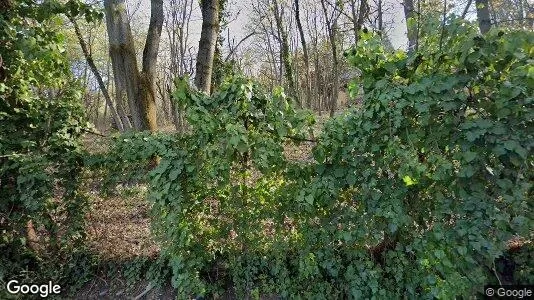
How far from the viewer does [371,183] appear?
260cm

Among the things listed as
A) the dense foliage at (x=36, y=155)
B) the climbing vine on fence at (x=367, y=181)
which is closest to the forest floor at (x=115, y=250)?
the dense foliage at (x=36, y=155)

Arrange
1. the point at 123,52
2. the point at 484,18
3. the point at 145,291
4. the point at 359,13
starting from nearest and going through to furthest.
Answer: the point at 145,291
the point at 123,52
the point at 484,18
the point at 359,13

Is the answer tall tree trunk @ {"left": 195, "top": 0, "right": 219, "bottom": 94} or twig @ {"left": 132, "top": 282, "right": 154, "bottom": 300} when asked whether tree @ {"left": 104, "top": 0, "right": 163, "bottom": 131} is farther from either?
twig @ {"left": 132, "top": 282, "right": 154, "bottom": 300}

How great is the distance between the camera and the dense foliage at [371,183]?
2266mm

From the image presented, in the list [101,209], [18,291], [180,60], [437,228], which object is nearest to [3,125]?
[101,209]

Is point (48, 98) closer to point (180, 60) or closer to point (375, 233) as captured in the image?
point (375, 233)

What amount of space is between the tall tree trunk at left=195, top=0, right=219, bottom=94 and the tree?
2.23 ft

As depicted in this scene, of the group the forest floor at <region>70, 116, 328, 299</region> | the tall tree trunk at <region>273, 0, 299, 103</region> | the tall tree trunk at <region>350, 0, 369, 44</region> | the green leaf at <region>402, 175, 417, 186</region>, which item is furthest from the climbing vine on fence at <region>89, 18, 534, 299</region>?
the tall tree trunk at <region>273, 0, 299, 103</region>

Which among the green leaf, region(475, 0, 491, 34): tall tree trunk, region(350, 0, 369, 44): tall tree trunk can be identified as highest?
region(350, 0, 369, 44): tall tree trunk

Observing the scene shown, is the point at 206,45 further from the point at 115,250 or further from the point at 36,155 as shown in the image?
the point at 115,250

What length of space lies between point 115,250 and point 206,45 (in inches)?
117

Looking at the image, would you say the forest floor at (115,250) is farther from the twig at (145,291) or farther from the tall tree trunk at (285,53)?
the tall tree trunk at (285,53)

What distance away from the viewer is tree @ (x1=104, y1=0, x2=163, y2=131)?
14.1ft

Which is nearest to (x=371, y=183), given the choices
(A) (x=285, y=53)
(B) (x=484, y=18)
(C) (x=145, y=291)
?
(C) (x=145, y=291)
